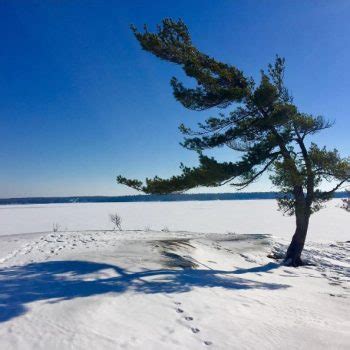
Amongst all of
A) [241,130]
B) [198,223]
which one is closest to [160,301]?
[241,130]

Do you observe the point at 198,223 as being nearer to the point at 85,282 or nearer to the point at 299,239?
the point at 299,239

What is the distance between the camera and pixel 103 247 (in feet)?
41.7

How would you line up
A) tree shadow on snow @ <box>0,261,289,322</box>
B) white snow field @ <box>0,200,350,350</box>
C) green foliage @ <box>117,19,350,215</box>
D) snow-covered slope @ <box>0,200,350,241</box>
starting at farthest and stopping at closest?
snow-covered slope @ <box>0,200,350,241</box> < green foliage @ <box>117,19,350,215</box> < tree shadow on snow @ <box>0,261,289,322</box> < white snow field @ <box>0,200,350,350</box>

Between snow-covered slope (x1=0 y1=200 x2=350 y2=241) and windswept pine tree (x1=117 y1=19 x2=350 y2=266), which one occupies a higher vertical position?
windswept pine tree (x1=117 y1=19 x2=350 y2=266)

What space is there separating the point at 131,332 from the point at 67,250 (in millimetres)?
7422

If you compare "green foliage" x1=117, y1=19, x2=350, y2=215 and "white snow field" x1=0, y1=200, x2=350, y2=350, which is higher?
"green foliage" x1=117, y1=19, x2=350, y2=215

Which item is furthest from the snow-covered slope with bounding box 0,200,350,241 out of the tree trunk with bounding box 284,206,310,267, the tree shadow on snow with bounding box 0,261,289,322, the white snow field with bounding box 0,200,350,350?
the tree shadow on snow with bounding box 0,261,289,322

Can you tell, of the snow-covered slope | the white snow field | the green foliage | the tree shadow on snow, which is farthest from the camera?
the snow-covered slope

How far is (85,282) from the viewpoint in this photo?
25.2ft

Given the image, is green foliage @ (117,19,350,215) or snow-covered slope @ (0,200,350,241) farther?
snow-covered slope @ (0,200,350,241)

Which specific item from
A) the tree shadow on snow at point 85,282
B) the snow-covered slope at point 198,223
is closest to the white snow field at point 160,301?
the tree shadow on snow at point 85,282

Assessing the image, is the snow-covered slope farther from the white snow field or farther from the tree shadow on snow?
the tree shadow on snow

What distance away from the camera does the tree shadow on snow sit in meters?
6.56

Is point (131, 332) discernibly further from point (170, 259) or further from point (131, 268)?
point (170, 259)
